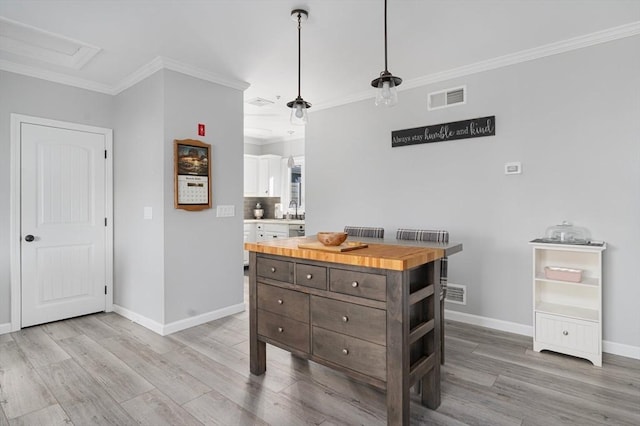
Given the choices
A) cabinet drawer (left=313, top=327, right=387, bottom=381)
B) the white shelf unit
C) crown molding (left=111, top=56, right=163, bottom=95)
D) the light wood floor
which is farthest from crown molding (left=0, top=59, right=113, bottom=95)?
the white shelf unit

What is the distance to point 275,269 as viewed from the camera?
7.92 ft

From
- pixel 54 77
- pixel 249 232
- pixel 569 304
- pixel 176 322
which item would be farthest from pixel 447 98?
pixel 249 232

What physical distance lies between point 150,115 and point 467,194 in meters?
3.34

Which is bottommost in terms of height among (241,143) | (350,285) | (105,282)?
(105,282)

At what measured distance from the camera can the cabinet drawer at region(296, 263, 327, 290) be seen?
2.13m

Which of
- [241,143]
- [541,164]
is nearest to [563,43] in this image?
[541,164]

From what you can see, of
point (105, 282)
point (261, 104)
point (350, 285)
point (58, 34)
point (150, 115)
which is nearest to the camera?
point (350, 285)

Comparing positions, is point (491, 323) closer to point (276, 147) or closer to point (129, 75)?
point (129, 75)

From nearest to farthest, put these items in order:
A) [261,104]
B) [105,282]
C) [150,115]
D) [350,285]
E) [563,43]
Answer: [350,285], [563,43], [150,115], [105,282], [261,104]

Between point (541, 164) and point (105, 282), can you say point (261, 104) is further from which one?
point (541, 164)

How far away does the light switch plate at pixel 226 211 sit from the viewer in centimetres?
390

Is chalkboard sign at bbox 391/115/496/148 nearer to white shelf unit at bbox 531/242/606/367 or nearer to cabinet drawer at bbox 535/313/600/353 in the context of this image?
white shelf unit at bbox 531/242/606/367

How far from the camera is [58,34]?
2873 mm

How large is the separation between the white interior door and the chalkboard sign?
136 inches
